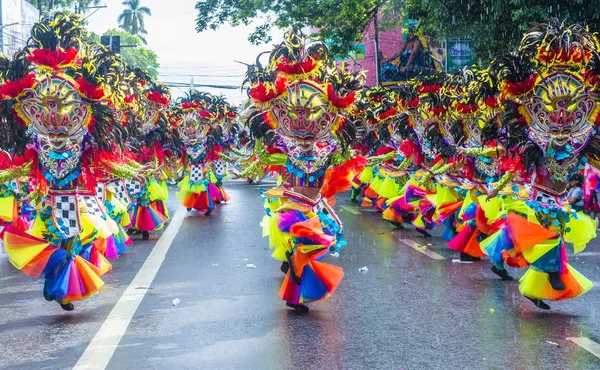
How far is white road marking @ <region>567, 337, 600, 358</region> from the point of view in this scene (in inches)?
245

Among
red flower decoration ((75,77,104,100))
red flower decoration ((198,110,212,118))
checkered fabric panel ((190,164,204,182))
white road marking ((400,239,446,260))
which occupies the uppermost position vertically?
red flower decoration ((75,77,104,100))

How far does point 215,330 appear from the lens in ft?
23.2

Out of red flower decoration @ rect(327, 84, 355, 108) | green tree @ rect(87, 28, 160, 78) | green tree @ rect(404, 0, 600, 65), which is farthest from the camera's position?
green tree @ rect(87, 28, 160, 78)

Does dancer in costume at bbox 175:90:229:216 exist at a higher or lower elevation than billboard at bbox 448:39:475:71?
lower

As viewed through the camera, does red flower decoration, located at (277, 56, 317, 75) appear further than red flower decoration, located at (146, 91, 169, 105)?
No

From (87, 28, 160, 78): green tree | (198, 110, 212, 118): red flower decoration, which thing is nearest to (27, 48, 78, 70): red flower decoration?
(198, 110, 212, 118): red flower decoration

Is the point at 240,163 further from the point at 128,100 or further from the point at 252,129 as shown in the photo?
the point at 128,100

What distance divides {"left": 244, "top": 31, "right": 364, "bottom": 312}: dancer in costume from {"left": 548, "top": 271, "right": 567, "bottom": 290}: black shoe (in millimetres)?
1836

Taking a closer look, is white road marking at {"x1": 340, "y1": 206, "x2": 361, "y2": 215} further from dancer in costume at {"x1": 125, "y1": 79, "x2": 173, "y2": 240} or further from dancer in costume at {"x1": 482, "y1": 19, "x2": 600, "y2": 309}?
dancer in costume at {"x1": 482, "y1": 19, "x2": 600, "y2": 309}

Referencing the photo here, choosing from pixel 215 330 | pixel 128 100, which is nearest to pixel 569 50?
pixel 215 330

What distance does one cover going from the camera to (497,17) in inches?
637

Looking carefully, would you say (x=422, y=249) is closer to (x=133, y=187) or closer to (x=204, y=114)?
(x=133, y=187)

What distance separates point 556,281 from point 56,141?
4532mm

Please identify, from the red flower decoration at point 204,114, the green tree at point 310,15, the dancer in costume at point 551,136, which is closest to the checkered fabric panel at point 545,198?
the dancer in costume at point 551,136
